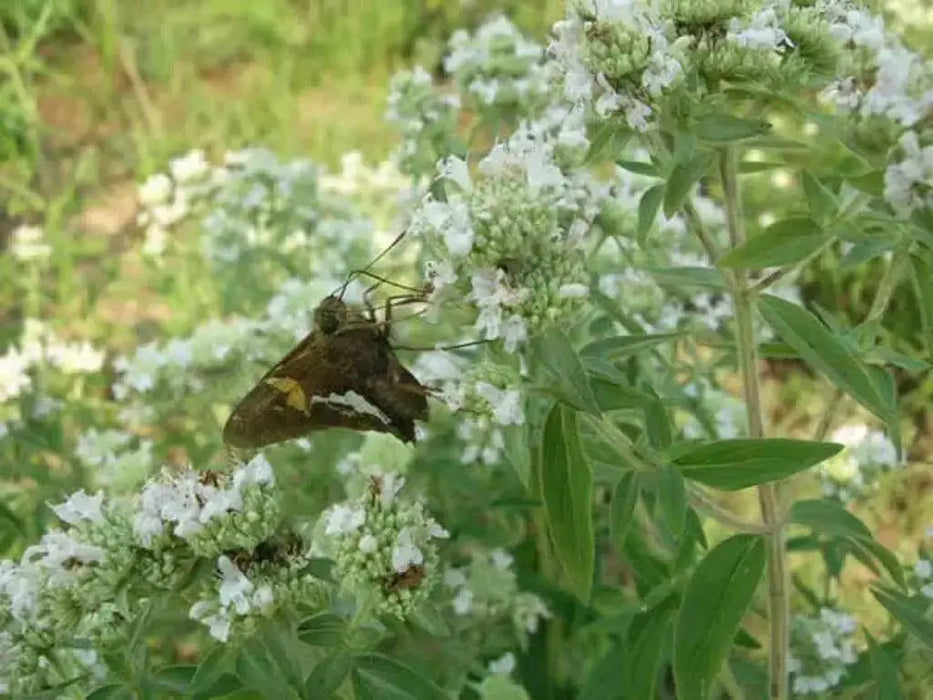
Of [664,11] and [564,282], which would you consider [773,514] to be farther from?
[664,11]

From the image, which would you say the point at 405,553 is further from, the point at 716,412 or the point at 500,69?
the point at 500,69

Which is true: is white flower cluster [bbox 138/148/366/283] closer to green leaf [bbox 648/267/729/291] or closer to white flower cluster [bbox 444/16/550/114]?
white flower cluster [bbox 444/16/550/114]

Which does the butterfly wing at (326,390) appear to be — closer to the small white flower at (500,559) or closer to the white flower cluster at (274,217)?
the small white flower at (500,559)

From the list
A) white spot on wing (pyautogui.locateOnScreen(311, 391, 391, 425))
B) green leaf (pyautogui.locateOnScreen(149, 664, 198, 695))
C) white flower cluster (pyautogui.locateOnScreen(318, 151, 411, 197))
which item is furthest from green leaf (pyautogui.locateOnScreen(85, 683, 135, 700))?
white flower cluster (pyautogui.locateOnScreen(318, 151, 411, 197))

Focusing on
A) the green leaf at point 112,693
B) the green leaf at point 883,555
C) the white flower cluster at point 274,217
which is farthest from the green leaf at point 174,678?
the white flower cluster at point 274,217

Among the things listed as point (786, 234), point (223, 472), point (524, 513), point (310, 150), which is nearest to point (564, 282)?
point (786, 234)
